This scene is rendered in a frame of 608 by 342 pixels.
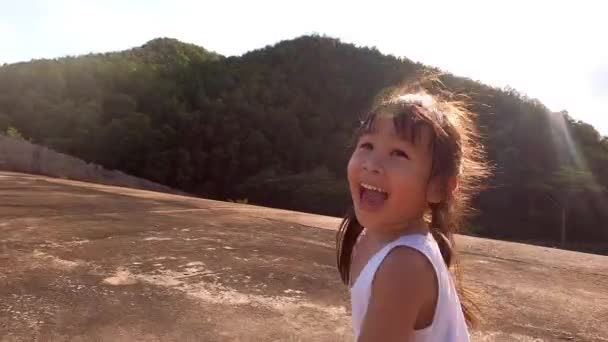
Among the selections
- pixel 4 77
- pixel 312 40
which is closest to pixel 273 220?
pixel 4 77

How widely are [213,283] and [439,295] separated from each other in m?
1.76

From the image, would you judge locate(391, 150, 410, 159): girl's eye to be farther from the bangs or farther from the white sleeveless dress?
the white sleeveless dress

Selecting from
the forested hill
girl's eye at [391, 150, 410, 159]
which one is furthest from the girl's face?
the forested hill

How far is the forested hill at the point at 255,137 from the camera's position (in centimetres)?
2630

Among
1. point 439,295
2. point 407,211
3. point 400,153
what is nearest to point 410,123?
point 400,153

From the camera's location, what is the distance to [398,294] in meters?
0.96

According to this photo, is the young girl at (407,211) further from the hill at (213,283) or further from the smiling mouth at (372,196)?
the hill at (213,283)

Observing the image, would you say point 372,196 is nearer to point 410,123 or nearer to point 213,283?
point 410,123

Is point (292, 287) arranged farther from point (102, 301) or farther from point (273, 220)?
point (273, 220)

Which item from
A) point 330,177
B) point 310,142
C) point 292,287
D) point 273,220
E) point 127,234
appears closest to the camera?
point 292,287

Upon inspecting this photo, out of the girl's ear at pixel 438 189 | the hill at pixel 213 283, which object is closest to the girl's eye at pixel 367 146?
the girl's ear at pixel 438 189

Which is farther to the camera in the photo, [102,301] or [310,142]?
[310,142]

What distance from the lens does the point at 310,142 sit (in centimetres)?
3309

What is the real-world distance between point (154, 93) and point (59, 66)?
190 inches
